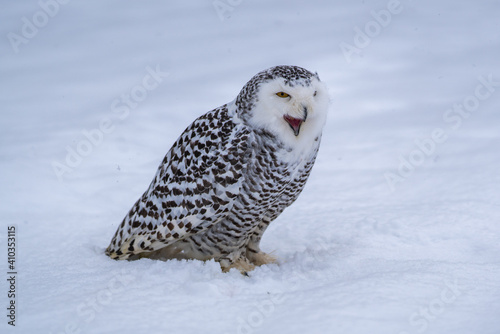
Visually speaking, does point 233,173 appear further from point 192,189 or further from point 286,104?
point 286,104

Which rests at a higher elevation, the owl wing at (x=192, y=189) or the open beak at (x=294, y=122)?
the open beak at (x=294, y=122)

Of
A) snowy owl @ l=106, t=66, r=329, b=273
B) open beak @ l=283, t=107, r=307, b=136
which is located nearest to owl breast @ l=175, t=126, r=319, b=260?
snowy owl @ l=106, t=66, r=329, b=273

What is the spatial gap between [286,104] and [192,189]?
0.87 metres

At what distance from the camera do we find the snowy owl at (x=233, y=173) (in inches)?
136

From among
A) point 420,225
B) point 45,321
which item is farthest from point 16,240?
point 420,225

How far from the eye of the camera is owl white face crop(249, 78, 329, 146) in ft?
11.0

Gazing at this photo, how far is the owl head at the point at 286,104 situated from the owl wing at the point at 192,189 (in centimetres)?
15

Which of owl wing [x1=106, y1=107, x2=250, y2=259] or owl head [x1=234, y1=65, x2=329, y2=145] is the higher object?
owl head [x1=234, y1=65, x2=329, y2=145]

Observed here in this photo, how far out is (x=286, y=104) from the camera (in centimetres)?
340

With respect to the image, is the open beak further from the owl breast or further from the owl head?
the owl breast

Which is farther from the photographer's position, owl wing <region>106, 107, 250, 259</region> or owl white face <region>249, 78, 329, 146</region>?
owl wing <region>106, 107, 250, 259</region>

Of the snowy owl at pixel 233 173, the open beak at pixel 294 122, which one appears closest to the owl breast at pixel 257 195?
the snowy owl at pixel 233 173

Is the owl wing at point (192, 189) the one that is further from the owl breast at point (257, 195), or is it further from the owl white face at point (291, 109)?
the owl white face at point (291, 109)

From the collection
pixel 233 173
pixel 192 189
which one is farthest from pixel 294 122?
pixel 192 189
